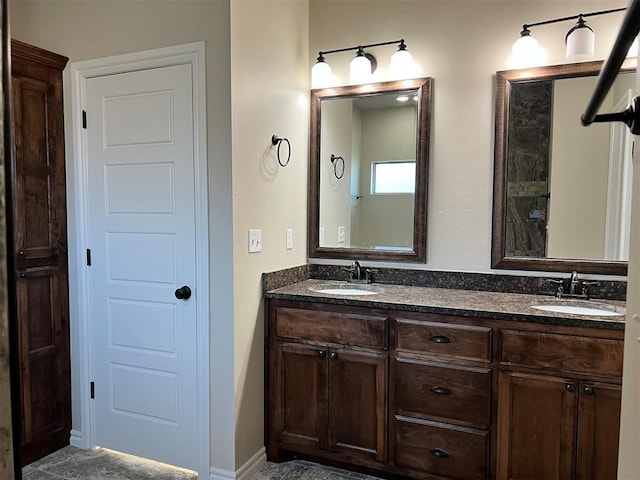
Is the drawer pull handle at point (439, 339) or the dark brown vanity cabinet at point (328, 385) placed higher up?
the drawer pull handle at point (439, 339)

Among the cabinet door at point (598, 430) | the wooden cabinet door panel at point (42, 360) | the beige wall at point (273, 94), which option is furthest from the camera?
the wooden cabinet door panel at point (42, 360)

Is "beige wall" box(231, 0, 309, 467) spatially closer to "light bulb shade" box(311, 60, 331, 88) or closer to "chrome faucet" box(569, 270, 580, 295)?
"light bulb shade" box(311, 60, 331, 88)

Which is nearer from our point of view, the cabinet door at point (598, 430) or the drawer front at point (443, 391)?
the cabinet door at point (598, 430)

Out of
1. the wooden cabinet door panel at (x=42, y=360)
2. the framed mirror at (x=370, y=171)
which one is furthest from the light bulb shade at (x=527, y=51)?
the wooden cabinet door panel at (x=42, y=360)

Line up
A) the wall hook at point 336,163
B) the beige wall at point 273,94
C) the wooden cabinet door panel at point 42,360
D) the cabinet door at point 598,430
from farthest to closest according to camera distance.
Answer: the wall hook at point 336,163 → the wooden cabinet door panel at point 42,360 → the beige wall at point 273,94 → the cabinet door at point 598,430

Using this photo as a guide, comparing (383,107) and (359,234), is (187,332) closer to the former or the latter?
(359,234)

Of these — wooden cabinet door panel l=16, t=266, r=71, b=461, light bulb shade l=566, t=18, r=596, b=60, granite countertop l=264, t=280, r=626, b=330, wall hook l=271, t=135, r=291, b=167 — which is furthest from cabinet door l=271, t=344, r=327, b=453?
light bulb shade l=566, t=18, r=596, b=60

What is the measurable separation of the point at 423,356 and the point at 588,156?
136 cm

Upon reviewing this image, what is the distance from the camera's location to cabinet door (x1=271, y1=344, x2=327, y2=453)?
Result: 7.60 feet

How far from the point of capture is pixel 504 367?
1.96 m

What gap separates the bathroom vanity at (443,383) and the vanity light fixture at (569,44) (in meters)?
1.25

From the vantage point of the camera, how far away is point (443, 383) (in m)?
2.07

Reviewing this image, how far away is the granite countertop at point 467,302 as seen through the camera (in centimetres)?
187

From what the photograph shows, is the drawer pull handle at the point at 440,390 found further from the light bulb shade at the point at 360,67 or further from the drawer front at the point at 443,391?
the light bulb shade at the point at 360,67
